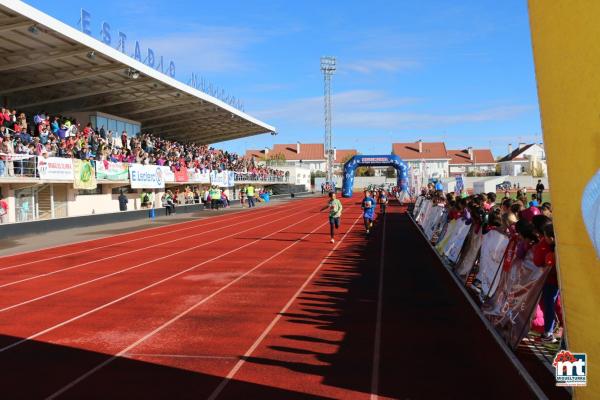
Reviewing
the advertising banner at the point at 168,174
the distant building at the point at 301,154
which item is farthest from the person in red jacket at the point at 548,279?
the distant building at the point at 301,154

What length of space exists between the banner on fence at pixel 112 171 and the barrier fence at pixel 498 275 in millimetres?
19441

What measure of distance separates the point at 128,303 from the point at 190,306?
1.15m

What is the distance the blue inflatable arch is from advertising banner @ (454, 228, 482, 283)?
36.1m

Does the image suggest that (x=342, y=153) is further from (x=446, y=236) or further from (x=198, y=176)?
(x=446, y=236)

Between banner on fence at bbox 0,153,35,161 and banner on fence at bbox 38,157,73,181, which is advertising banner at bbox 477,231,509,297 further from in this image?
banner on fence at bbox 38,157,73,181

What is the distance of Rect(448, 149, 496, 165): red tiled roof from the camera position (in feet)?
406

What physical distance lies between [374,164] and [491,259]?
139ft

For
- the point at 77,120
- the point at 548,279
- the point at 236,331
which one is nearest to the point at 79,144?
the point at 77,120

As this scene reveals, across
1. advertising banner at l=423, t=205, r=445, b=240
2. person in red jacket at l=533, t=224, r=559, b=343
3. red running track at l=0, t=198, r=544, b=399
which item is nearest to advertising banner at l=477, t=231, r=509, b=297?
red running track at l=0, t=198, r=544, b=399

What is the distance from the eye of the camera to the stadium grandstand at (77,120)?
69.7 ft

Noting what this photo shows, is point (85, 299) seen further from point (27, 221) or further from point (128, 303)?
point (27, 221)

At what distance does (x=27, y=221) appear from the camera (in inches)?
840

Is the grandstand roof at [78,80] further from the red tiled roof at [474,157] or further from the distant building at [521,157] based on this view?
the red tiled roof at [474,157]

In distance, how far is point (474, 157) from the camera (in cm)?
12512
